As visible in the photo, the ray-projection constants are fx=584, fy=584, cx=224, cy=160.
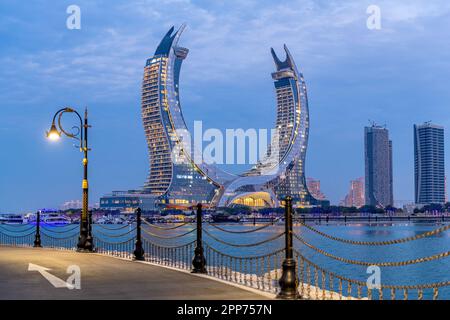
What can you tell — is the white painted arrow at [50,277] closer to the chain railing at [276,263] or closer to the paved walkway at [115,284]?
the paved walkway at [115,284]

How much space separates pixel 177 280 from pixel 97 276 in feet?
7.02

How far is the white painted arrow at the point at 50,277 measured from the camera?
11988 millimetres

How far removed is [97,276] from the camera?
14.0m

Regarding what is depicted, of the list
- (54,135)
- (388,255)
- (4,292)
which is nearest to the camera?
(4,292)

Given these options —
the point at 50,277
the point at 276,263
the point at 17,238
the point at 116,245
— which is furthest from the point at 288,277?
the point at 17,238

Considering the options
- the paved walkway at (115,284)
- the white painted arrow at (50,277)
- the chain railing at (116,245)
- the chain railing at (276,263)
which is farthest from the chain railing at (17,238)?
the paved walkway at (115,284)

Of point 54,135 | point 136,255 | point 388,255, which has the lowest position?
point 388,255

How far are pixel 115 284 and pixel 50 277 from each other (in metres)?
2.09

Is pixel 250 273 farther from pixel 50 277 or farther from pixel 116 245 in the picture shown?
pixel 116 245

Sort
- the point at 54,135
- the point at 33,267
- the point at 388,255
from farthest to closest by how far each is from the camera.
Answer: the point at 388,255, the point at 54,135, the point at 33,267
